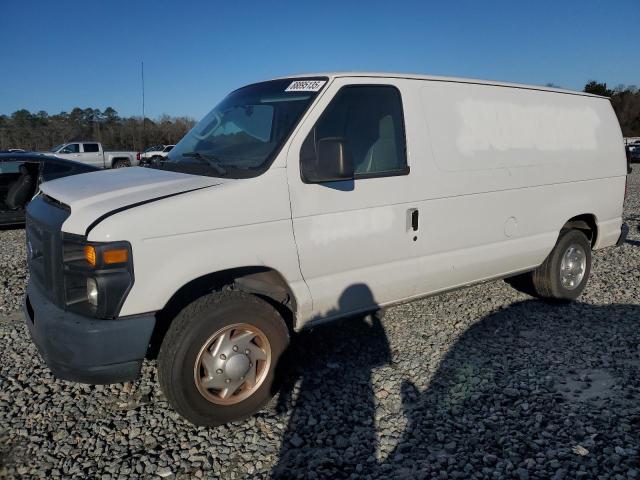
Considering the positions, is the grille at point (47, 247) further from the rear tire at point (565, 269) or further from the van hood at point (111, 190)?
the rear tire at point (565, 269)

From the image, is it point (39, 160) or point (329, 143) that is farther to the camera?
point (39, 160)

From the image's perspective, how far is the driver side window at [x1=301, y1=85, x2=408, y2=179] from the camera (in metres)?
3.46

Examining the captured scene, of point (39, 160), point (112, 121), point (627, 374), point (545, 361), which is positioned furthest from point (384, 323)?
point (112, 121)

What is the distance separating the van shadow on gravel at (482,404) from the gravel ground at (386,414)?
0.4 inches

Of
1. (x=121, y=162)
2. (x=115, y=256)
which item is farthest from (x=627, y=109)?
(x=115, y=256)

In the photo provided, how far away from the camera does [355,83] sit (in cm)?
353

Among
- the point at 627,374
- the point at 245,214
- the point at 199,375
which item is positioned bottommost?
the point at 627,374

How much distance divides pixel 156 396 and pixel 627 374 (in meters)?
3.50

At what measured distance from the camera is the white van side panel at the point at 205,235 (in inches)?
105

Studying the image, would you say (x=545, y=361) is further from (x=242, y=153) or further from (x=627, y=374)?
(x=242, y=153)

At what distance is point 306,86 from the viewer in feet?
11.5

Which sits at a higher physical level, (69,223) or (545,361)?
(69,223)

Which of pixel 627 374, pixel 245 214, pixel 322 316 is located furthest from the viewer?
pixel 627 374

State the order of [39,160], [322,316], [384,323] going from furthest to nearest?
[39,160] → [384,323] → [322,316]
